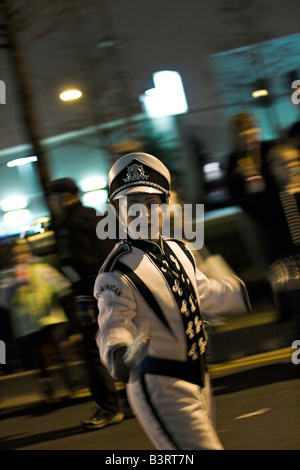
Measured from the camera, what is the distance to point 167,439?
3053 millimetres

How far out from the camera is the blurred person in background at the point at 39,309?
7457 mm

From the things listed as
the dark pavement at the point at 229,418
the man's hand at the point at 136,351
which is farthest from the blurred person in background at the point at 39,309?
the man's hand at the point at 136,351

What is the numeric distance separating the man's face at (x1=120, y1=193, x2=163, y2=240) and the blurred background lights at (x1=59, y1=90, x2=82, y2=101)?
19.2 ft

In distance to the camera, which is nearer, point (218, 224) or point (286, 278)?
point (286, 278)

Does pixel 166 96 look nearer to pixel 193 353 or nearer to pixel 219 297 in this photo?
pixel 219 297

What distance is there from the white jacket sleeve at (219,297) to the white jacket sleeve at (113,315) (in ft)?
1.35

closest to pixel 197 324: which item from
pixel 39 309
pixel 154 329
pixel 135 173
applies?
pixel 154 329

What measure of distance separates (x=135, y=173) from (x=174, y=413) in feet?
2.95

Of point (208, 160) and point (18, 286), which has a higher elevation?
point (208, 160)

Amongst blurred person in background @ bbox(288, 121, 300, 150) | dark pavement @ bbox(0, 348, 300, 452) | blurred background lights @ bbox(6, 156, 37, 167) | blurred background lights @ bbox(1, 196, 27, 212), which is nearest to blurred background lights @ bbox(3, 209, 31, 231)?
blurred background lights @ bbox(1, 196, 27, 212)

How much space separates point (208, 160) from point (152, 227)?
19.9 ft

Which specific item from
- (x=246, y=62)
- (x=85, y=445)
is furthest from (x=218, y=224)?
(x=85, y=445)

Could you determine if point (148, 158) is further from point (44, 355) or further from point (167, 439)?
point (44, 355)

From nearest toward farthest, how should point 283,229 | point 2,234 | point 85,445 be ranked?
point 85,445
point 283,229
point 2,234
